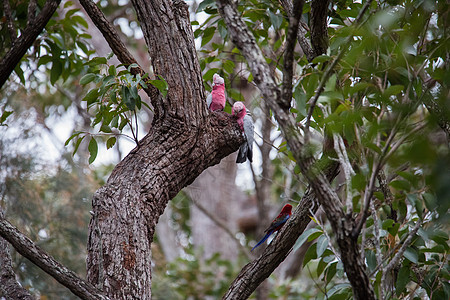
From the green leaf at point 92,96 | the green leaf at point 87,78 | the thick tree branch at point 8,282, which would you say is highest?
the green leaf at point 87,78

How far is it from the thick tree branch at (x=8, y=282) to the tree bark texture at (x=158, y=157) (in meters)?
0.29

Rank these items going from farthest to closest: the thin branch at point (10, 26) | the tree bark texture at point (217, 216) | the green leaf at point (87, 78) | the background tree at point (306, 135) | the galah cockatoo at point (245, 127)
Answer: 1. the tree bark texture at point (217, 216)
2. the galah cockatoo at point (245, 127)
3. the thin branch at point (10, 26)
4. the green leaf at point (87, 78)
5. the background tree at point (306, 135)

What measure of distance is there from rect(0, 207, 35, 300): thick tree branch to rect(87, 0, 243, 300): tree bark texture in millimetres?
290

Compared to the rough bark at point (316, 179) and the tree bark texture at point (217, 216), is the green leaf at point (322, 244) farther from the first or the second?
the tree bark texture at point (217, 216)

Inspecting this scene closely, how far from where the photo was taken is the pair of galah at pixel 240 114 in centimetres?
277

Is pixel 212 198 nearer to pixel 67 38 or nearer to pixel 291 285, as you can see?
pixel 291 285

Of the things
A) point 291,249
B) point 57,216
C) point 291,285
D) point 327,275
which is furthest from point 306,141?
point 291,285

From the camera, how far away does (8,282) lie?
2043 millimetres

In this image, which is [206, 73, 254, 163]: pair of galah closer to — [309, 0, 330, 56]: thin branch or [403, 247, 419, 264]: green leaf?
[309, 0, 330, 56]: thin branch

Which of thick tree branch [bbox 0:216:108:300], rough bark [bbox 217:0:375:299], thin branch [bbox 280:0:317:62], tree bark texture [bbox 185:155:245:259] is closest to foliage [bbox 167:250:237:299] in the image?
tree bark texture [bbox 185:155:245:259]

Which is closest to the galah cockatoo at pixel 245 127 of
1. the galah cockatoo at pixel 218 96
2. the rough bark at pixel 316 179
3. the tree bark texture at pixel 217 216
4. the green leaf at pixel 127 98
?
the galah cockatoo at pixel 218 96

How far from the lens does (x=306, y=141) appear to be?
5.50ft

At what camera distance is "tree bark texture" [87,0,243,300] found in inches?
82.9

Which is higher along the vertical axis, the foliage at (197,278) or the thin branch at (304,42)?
the foliage at (197,278)
